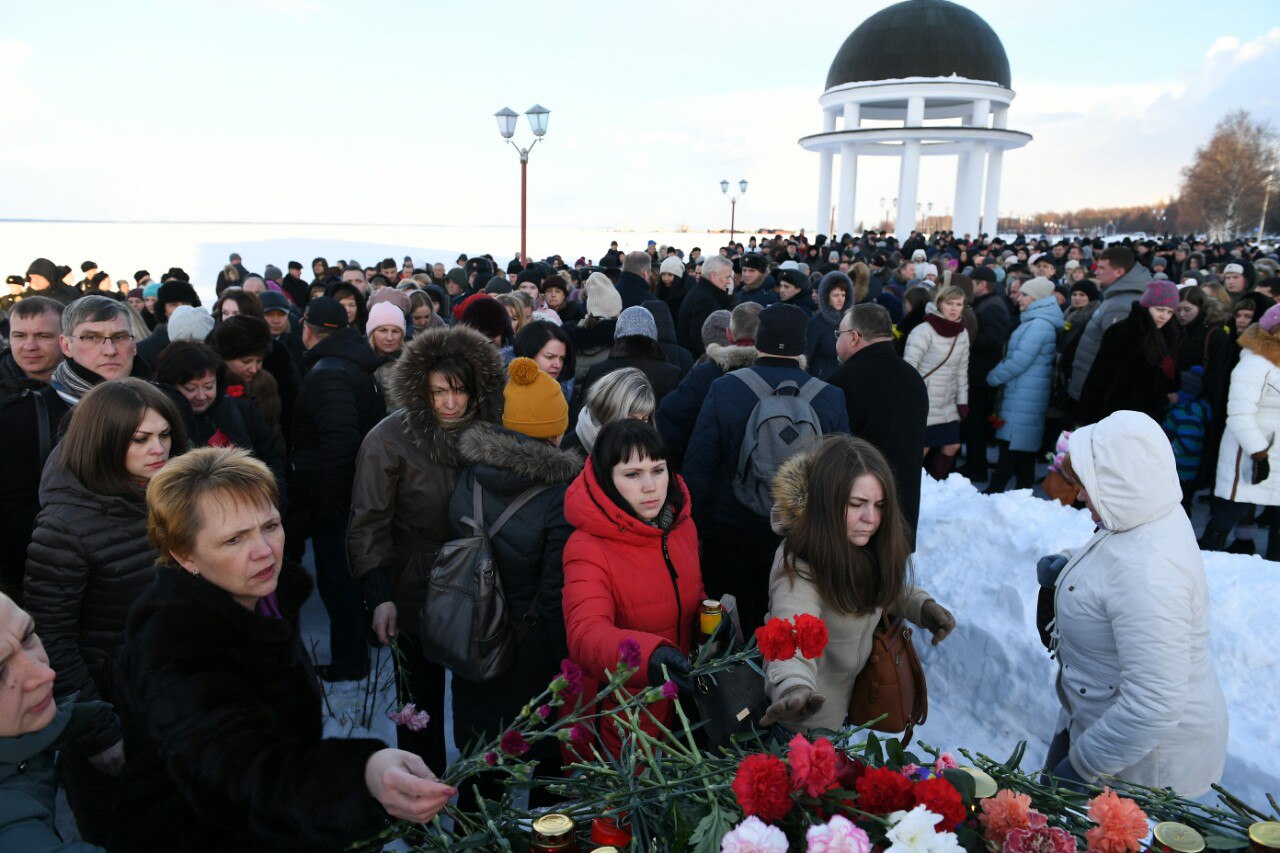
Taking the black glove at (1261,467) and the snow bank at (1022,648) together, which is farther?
the black glove at (1261,467)

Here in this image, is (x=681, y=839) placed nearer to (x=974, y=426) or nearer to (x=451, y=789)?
(x=451, y=789)

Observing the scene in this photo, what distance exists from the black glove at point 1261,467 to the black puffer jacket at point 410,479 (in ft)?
17.4

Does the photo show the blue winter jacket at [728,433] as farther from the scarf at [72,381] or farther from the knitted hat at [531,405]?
the scarf at [72,381]

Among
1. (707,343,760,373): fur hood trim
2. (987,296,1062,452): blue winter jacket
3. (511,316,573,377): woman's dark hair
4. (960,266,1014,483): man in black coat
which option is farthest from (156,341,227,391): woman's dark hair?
(960,266,1014,483): man in black coat

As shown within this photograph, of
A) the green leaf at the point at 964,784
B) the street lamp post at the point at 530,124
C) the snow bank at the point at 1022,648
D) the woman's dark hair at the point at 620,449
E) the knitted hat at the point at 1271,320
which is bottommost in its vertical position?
the snow bank at the point at 1022,648

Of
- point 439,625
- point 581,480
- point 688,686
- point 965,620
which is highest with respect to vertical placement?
point 581,480

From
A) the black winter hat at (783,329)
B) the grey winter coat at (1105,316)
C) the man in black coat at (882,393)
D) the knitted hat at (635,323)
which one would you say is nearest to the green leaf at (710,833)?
the black winter hat at (783,329)

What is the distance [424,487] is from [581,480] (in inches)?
37.2

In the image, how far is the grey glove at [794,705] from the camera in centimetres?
219

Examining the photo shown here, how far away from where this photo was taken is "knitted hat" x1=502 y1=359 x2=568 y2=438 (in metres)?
3.13

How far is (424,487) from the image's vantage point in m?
3.30

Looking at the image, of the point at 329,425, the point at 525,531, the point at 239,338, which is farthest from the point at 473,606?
the point at 239,338

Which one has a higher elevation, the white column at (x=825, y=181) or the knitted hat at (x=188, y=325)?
the white column at (x=825, y=181)

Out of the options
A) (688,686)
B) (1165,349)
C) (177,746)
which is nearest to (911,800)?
(688,686)
